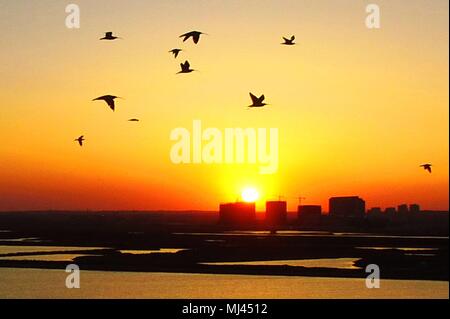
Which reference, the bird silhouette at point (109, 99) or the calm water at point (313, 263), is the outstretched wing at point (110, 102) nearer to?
the bird silhouette at point (109, 99)

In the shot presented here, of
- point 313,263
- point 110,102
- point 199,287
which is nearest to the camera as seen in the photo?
point 110,102

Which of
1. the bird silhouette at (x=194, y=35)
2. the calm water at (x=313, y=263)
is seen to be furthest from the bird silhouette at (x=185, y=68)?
the calm water at (x=313, y=263)

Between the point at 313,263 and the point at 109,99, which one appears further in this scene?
the point at 313,263

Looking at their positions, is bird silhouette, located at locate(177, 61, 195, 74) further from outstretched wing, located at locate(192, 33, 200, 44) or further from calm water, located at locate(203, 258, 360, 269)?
→ calm water, located at locate(203, 258, 360, 269)

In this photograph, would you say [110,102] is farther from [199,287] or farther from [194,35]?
[199,287]

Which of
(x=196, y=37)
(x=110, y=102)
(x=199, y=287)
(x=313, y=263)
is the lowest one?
(x=199, y=287)

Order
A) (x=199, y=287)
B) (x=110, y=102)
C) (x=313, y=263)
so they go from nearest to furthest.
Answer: (x=110, y=102) → (x=199, y=287) → (x=313, y=263)

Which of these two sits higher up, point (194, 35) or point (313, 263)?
point (194, 35)

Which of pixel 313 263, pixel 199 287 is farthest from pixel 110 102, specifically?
pixel 313 263
